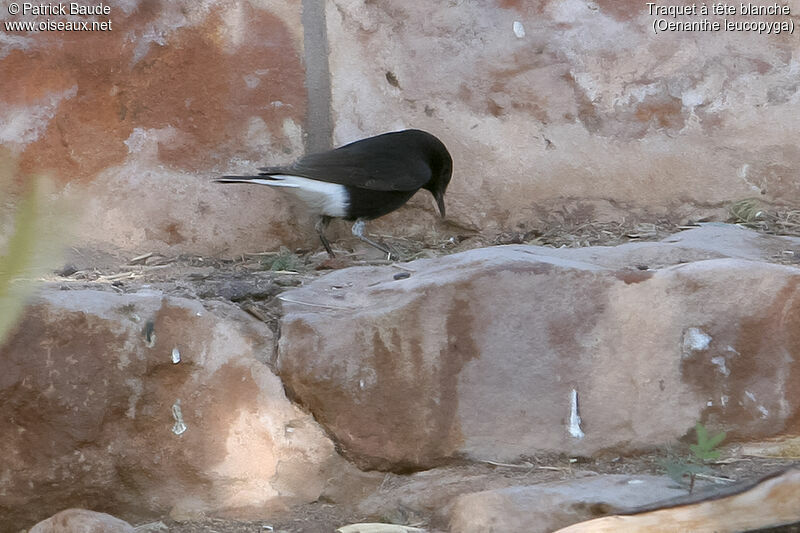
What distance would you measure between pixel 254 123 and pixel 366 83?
1.30 feet

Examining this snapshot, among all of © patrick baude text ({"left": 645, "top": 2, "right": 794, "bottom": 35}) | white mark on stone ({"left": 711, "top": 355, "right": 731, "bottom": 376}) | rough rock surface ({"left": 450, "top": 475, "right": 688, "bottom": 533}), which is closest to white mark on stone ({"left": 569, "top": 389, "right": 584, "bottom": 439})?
rough rock surface ({"left": 450, "top": 475, "right": 688, "bottom": 533})

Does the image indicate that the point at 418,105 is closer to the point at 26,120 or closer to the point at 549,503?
the point at 26,120

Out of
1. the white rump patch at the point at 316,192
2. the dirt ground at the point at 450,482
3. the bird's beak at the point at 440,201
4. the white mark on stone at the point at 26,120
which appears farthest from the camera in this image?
the bird's beak at the point at 440,201

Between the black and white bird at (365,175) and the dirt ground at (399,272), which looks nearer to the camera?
the dirt ground at (399,272)

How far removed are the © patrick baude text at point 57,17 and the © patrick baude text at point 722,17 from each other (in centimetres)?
180

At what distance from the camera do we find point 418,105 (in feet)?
10.5

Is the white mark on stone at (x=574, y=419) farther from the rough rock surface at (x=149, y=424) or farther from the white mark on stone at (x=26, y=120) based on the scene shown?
the white mark on stone at (x=26, y=120)

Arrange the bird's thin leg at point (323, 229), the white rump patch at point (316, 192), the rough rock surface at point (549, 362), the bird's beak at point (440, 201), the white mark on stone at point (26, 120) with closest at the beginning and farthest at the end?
the rough rock surface at point (549, 362)
the white mark on stone at point (26, 120)
the white rump patch at point (316, 192)
the bird's thin leg at point (323, 229)
the bird's beak at point (440, 201)

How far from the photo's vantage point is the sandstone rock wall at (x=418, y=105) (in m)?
2.97

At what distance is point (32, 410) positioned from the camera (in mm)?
2059

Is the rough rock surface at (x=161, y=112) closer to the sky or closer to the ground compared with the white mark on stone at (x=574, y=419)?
closer to the sky

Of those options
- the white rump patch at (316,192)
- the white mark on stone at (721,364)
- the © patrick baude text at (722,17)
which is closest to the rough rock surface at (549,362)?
the white mark on stone at (721,364)

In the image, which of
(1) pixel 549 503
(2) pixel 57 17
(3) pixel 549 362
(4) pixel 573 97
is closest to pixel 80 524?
(1) pixel 549 503

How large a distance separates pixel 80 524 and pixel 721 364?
1423 millimetres
